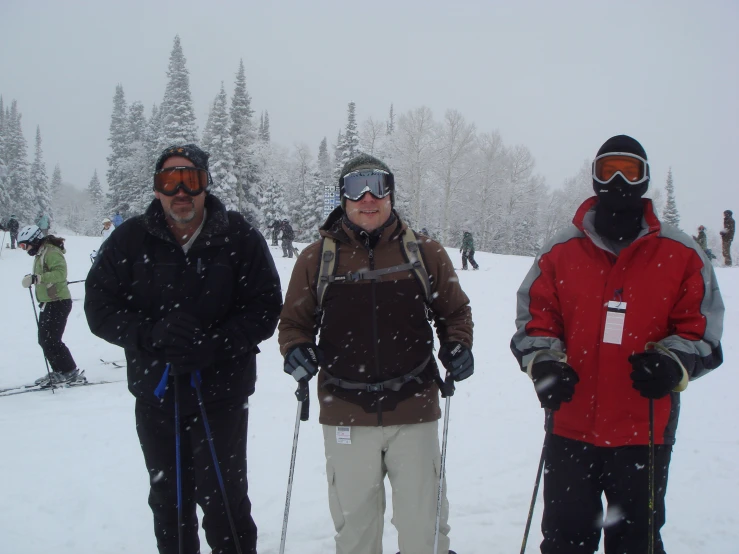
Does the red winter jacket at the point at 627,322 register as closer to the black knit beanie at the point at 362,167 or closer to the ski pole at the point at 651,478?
the ski pole at the point at 651,478

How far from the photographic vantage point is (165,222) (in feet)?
9.05

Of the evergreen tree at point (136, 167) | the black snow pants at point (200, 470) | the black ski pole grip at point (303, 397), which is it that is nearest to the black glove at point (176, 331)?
the black snow pants at point (200, 470)

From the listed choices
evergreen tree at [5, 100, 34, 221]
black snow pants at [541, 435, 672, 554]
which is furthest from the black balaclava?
evergreen tree at [5, 100, 34, 221]

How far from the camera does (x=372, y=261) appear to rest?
272 centimetres

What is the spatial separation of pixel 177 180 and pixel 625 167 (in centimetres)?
231

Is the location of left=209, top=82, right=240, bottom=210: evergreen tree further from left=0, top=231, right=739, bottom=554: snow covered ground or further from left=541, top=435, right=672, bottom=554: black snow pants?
left=541, top=435, right=672, bottom=554: black snow pants

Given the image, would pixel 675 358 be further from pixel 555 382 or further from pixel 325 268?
pixel 325 268

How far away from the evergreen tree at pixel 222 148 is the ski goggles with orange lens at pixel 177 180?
34283 millimetres

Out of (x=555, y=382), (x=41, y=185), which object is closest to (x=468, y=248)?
(x=555, y=382)

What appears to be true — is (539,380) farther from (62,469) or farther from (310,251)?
(62,469)

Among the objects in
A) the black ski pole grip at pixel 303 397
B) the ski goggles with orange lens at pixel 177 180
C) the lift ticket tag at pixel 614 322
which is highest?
the ski goggles with orange lens at pixel 177 180

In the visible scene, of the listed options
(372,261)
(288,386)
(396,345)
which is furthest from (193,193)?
(288,386)

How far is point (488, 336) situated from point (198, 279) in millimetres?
8976

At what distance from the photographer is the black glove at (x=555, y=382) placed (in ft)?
7.85
